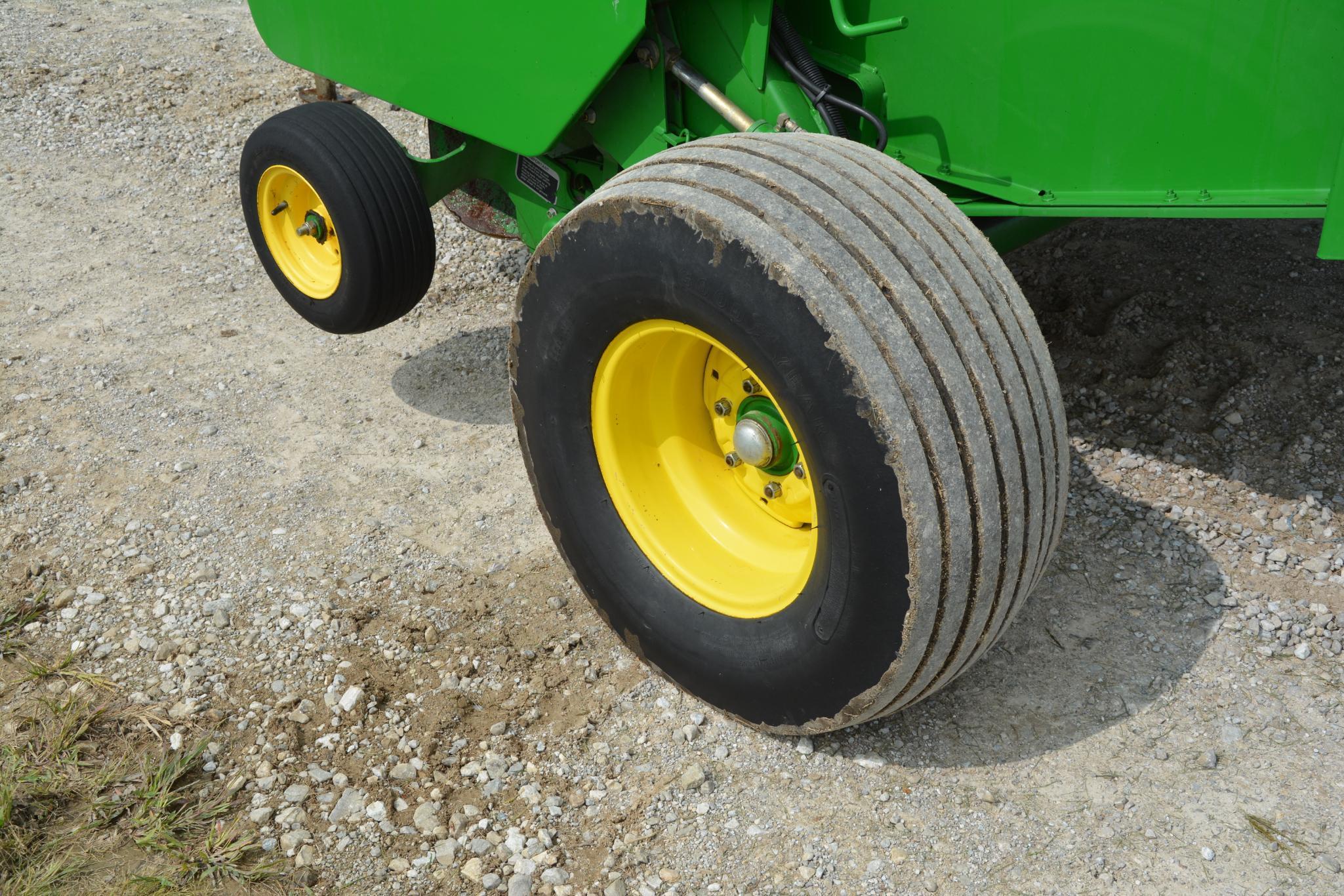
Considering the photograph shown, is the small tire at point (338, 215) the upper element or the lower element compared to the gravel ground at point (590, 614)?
upper

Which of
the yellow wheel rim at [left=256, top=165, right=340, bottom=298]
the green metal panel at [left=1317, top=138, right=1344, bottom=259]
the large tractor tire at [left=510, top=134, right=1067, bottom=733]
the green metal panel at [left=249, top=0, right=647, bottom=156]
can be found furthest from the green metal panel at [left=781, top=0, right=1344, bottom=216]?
the yellow wheel rim at [left=256, top=165, right=340, bottom=298]

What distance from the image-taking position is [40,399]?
399cm

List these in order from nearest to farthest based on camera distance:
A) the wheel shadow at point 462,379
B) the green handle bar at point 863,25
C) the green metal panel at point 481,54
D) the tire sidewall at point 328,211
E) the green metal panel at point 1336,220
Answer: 1. the green metal panel at point 1336,220
2. the green handle bar at point 863,25
3. the green metal panel at point 481,54
4. the tire sidewall at point 328,211
5. the wheel shadow at point 462,379

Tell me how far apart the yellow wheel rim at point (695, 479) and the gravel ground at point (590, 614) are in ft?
1.15

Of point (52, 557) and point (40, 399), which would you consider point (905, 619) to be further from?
point (40, 399)

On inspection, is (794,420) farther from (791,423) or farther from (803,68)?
(803,68)

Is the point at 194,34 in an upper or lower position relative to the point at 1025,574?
lower

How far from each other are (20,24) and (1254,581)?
7781mm

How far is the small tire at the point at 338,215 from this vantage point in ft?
10.9

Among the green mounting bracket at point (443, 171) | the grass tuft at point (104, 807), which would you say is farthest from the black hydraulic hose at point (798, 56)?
the grass tuft at point (104, 807)

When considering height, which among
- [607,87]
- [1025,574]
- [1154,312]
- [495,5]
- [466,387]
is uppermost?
[495,5]

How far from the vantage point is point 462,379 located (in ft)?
13.5

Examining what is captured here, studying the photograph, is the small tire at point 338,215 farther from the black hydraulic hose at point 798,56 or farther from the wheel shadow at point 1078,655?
the wheel shadow at point 1078,655

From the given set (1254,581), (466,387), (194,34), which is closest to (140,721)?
(466,387)
